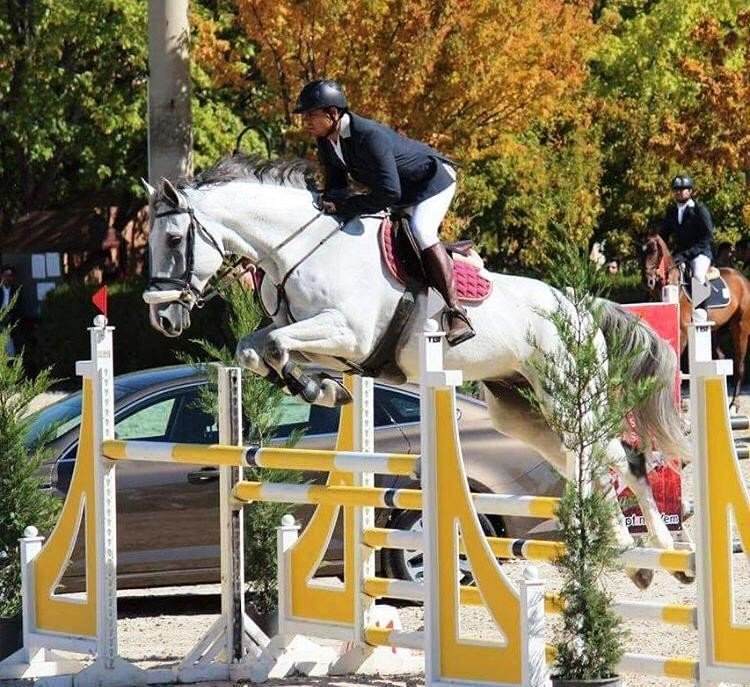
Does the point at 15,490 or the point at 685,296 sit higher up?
the point at 685,296

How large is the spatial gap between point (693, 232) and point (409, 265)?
9.09 m

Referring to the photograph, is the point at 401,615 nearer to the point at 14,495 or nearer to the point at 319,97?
the point at 14,495

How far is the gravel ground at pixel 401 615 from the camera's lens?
25.2ft

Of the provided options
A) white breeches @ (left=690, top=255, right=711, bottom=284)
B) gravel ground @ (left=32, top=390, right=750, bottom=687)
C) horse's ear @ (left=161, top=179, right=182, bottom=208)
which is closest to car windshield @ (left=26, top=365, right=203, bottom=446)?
gravel ground @ (left=32, top=390, right=750, bottom=687)

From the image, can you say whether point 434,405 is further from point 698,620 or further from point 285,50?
point 285,50

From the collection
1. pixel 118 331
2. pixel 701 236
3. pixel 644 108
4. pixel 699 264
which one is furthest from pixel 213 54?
pixel 644 108

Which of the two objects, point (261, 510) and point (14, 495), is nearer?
point (261, 510)

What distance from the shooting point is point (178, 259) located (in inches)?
305

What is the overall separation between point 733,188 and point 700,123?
8.20 metres

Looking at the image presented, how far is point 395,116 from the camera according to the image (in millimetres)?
20969

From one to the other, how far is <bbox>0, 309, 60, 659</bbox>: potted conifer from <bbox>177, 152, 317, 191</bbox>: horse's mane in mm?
1207

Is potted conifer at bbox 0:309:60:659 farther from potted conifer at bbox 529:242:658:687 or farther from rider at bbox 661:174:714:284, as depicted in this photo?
rider at bbox 661:174:714:284

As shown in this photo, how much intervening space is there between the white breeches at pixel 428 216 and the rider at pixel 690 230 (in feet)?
28.6

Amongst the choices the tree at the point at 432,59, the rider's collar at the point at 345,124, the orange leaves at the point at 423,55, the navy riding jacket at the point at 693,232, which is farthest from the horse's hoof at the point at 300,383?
the orange leaves at the point at 423,55
